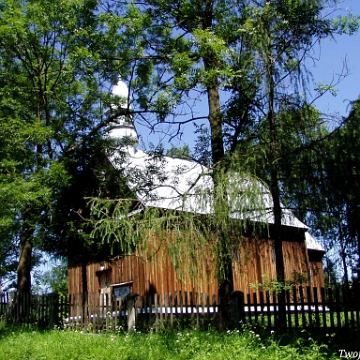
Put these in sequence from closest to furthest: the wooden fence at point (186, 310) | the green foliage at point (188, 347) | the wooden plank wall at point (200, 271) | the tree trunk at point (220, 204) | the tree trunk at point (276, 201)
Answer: the green foliage at point (188, 347)
the tree trunk at point (220, 204)
the wooden plank wall at point (200, 271)
the tree trunk at point (276, 201)
the wooden fence at point (186, 310)

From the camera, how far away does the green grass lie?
22.5 feet

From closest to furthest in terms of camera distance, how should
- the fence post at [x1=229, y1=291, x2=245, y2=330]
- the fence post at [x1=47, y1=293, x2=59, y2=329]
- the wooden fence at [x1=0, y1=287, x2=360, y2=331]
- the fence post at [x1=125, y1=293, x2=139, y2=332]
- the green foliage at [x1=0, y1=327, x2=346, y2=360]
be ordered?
the green foliage at [x1=0, y1=327, x2=346, y2=360], the wooden fence at [x1=0, y1=287, x2=360, y2=331], the fence post at [x1=229, y1=291, x2=245, y2=330], the fence post at [x1=125, y1=293, x2=139, y2=332], the fence post at [x1=47, y1=293, x2=59, y2=329]

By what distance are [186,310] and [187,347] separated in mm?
2479

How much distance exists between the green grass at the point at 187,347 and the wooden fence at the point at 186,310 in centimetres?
63

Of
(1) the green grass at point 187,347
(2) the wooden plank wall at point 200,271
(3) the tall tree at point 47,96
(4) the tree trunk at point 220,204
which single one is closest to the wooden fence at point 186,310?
(4) the tree trunk at point 220,204

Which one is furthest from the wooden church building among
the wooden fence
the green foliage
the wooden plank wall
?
the green foliage

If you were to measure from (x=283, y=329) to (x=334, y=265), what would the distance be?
1.56 m

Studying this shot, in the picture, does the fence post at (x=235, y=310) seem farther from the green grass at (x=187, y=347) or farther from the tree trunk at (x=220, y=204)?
the green grass at (x=187, y=347)

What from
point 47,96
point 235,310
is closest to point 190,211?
point 235,310

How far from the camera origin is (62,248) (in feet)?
40.1

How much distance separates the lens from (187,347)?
7.35 meters

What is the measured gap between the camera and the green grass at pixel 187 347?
6.86 meters

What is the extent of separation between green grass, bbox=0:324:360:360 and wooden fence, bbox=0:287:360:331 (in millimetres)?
634

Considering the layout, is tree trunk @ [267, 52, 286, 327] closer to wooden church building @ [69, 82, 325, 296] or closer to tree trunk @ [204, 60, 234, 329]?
wooden church building @ [69, 82, 325, 296]
